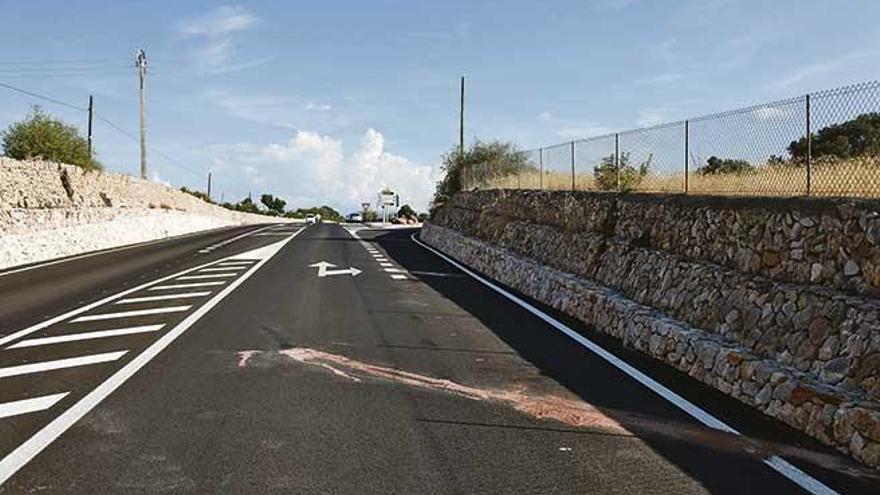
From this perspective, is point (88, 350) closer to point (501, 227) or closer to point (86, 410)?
point (86, 410)

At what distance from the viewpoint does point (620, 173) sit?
58.5 ft

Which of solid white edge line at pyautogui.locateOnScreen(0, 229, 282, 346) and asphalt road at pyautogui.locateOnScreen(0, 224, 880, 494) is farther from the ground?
solid white edge line at pyautogui.locateOnScreen(0, 229, 282, 346)

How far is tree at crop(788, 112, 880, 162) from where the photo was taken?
9.31m

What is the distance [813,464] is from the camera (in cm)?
573

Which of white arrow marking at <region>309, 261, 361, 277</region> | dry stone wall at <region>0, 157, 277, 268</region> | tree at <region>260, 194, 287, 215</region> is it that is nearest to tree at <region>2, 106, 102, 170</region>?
dry stone wall at <region>0, 157, 277, 268</region>

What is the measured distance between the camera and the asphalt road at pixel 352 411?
539 cm

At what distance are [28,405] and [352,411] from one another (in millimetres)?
2923

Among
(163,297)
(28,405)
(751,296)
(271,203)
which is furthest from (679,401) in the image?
(271,203)

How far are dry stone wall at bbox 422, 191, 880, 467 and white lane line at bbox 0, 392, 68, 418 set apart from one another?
6.40 meters

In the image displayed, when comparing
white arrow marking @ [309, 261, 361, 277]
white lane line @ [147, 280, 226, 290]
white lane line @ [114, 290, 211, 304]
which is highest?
white arrow marking @ [309, 261, 361, 277]

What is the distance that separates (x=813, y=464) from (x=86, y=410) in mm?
5950

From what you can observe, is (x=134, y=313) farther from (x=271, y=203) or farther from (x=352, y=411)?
(x=271, y=203)

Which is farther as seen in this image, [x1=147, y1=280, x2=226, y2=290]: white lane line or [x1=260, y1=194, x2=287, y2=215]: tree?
[x1=260, y1=194, x2=287, y2=215]: tree

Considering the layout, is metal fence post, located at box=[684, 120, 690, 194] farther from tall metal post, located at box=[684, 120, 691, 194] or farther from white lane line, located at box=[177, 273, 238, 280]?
white lane line, located at box=[177, 273, 238, 280]
